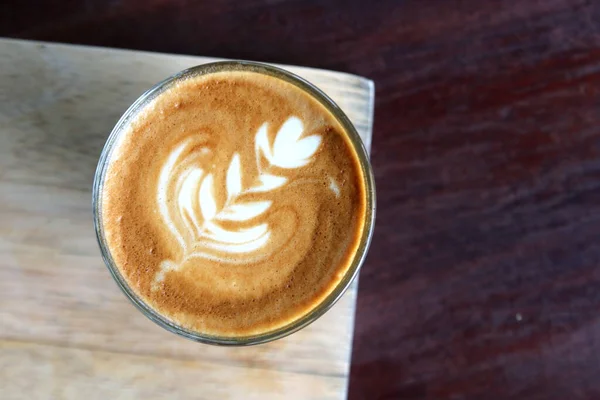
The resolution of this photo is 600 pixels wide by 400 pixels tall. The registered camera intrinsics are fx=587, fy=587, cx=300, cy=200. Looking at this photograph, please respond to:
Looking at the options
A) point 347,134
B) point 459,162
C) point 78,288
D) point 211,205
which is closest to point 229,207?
point 211,205

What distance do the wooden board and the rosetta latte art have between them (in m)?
0.25

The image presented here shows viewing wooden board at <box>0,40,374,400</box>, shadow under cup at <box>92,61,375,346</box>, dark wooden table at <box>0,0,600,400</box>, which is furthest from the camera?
dark wooden table at <box>0,0,600,400</box>

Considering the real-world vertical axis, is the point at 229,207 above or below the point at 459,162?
above

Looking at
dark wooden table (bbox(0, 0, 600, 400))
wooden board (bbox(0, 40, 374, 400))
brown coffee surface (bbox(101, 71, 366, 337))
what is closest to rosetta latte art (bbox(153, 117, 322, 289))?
brown coffee surface (bbox(101, 71, 366, 337))

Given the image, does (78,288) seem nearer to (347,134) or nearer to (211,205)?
(211,205)

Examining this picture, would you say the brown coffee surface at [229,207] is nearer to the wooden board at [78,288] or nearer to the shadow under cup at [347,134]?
the shadow under cup at [347,134]

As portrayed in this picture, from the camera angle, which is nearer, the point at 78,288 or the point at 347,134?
the point at 347,134

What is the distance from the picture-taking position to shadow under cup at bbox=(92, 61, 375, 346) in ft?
3.71

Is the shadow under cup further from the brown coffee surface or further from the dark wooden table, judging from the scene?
the dark wooden table

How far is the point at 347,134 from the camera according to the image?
116 cm

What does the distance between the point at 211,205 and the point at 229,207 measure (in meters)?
0.04

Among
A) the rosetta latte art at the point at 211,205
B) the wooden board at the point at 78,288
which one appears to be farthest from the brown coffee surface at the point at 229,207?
the wooden board at the point at 78,288

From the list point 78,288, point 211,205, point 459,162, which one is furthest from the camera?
point 459,162

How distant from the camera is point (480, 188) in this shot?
143 centimetres
